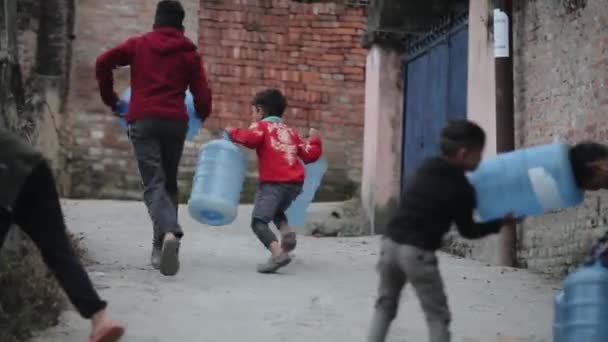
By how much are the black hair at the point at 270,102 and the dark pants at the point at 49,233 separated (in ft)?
10.4

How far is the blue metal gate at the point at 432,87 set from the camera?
29.1 feet

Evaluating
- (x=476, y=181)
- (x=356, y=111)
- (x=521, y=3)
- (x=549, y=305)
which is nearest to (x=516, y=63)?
(x=521, y=3)

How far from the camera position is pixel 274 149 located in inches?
268

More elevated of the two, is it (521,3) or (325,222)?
(521,3)

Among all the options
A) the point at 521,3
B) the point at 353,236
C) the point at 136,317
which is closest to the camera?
the point at 136,317

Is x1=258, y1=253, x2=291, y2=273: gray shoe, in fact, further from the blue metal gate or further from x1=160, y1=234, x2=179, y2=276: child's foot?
the blue metal gate

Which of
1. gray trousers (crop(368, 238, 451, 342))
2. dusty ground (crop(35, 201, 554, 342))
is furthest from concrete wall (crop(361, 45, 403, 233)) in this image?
gray trousers (crop(368, 238, 451, 342))

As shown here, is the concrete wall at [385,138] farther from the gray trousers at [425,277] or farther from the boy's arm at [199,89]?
the gray trousers at [425,277]

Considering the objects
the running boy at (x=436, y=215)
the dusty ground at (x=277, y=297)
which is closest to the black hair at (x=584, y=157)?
the running boy at (x=436, y=215)

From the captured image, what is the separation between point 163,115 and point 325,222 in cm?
441

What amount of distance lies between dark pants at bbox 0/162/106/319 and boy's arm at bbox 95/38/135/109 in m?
2.43

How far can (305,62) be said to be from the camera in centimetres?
1321

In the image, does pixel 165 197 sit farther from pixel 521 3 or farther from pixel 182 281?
pixel 521 3

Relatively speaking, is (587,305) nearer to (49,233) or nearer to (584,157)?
(584,157)
